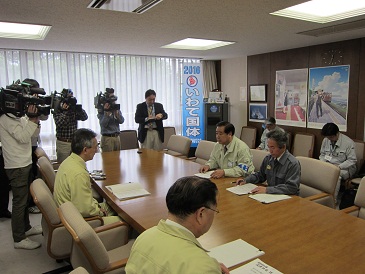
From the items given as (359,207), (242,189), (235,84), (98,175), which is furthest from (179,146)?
(235,84)

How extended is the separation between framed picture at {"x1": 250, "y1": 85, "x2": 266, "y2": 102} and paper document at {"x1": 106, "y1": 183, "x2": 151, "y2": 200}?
4277mm

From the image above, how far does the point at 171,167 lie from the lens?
11.4 feet

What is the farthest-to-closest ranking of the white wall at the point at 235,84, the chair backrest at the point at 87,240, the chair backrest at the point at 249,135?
the white wall at the point at 235,84 → the chair backrest at the point at 249,135 → the chair backrest at the point at 87,240

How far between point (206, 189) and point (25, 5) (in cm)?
239

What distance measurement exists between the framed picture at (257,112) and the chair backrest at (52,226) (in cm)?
499

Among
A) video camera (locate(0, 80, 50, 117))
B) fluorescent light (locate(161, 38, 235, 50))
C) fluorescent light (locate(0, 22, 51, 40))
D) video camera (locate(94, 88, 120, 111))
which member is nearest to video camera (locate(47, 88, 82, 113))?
video camera (locate(94, 88, 120, 111))

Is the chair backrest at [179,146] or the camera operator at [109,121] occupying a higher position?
the camera operator at [109,121]

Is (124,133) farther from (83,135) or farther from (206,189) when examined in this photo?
(206,189)

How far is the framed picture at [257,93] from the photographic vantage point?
20.5 feet

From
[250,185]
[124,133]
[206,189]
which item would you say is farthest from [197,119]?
[206,189]

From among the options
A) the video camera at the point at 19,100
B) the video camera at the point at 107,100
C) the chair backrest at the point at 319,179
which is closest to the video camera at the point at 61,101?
the video camera at the point at 107,100

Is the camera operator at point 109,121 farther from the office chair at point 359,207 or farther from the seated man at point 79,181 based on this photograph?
the office chair at point 359,207

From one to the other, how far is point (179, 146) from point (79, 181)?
2.61 m

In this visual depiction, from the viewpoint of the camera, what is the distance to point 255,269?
1.37 metres
